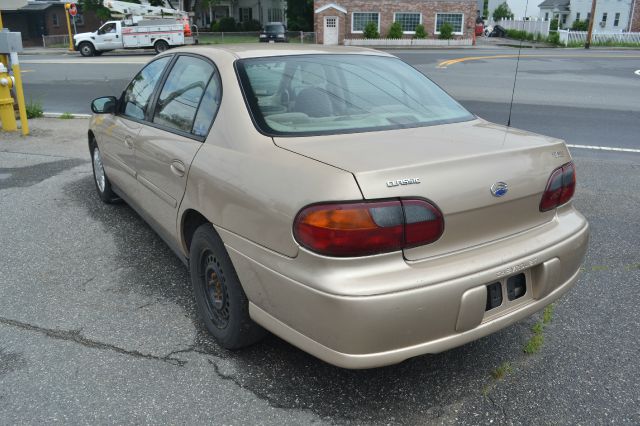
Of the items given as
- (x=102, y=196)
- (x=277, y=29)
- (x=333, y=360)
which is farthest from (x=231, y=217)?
(x=277, y=29)

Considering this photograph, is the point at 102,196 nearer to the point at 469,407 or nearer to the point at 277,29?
the point at 469,407

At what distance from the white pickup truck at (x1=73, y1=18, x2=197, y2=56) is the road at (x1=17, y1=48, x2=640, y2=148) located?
27.0 feet

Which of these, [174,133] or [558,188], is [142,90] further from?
[558,188]

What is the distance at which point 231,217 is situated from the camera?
106 inches

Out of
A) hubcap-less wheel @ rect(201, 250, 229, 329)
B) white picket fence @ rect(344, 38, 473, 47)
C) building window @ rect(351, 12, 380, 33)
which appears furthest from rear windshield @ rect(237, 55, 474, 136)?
building window @ rect(351, 12, 380, 33)

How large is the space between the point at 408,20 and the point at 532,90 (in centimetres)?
3079

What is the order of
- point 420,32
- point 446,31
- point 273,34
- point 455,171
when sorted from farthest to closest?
point 420,32
point 446,31
point 273,34
point 455,171

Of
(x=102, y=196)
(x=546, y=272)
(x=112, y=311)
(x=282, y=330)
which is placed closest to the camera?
(x=282, y=330)

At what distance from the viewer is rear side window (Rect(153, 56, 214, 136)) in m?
3.33

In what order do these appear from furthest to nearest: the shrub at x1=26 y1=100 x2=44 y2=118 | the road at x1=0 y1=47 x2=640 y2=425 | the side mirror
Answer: the shrub at x1=26 y1=100 x2=44 y2=118, the side mirror, the road at x1=0 y1=47 x2=640 y2=425

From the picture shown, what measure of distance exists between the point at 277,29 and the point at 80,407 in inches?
1423

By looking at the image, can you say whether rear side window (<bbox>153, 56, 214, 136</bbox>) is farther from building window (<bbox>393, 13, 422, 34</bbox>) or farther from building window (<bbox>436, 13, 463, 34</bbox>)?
building window (<bbox>436, 13, 463, 34</bbox>)

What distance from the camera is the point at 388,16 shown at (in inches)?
1687

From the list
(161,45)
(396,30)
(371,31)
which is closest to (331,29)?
(371,31)
